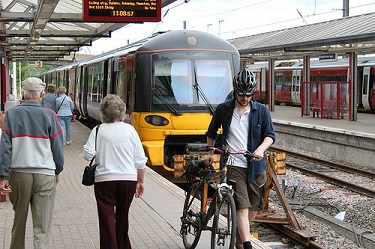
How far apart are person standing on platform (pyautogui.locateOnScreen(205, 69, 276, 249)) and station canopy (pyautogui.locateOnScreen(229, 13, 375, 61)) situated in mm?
12978

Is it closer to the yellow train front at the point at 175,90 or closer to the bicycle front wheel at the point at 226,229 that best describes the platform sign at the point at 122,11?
the yellow train front at the point at 175,90

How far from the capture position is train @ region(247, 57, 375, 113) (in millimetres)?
31750

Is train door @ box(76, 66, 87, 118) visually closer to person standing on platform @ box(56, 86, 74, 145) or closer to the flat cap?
person standing on platform @ box(56, 86, 74, 145)

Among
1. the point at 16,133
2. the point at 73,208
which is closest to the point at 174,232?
the point at 73,208

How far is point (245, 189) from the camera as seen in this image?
5754mm

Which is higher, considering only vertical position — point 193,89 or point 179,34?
point 179,34

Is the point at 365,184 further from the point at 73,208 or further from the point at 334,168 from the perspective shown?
the point at 73,208

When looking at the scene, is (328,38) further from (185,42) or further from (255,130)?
(255,130)

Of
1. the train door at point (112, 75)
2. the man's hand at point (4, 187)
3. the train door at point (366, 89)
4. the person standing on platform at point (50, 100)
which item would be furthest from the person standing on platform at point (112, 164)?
the train door at point (366, 89)

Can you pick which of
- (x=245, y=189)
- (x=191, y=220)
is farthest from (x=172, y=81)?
(x=245, y=189)

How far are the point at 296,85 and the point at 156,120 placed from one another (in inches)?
1069

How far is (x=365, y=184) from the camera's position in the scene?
1484 cm

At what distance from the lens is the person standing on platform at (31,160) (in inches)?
210

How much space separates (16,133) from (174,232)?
2.57 meters
